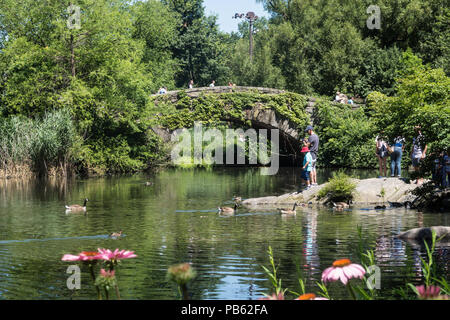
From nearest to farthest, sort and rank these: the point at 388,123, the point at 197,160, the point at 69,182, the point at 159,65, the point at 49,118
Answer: the point at 388,123
the point at 69,182
the point at 49,118
the point at 197,160
the point at 159,65

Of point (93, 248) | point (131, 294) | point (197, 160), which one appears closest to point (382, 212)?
point (93, 248)

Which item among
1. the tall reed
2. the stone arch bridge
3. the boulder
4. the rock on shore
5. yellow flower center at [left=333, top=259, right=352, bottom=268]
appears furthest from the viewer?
the stone arch bridge

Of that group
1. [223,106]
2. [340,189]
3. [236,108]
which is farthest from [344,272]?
[236,108]

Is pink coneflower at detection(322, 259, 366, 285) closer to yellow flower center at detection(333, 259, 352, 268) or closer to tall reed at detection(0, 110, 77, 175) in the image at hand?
yellow flower center at detection(333, 259, 352, 268)

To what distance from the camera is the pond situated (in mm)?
7953

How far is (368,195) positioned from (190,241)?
7.06 m

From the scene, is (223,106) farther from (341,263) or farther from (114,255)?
(341,263)

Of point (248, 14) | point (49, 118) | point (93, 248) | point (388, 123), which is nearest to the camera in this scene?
point (93, 248)

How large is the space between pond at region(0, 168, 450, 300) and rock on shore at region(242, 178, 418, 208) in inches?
40.0

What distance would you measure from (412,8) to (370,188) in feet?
87.2

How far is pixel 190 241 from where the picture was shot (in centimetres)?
1159

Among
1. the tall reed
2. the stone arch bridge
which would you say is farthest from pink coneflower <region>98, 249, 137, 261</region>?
the stone arch bridge

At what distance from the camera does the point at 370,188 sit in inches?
690
